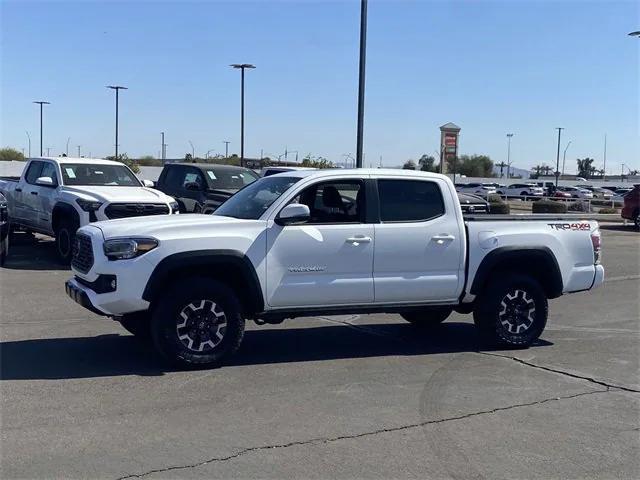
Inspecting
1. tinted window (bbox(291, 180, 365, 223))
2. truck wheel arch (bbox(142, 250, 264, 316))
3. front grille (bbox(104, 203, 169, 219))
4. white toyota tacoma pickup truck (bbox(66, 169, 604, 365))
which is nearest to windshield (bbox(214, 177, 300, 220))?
white toyota tacoma pickup truck (bbox(66, 169, 604, 365))

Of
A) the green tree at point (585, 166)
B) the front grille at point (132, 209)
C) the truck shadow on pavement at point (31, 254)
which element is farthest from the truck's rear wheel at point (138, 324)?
the green tree at point (585, 166)

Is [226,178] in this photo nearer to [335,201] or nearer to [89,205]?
[89,205]

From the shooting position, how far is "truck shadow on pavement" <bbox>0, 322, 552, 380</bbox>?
269 inches

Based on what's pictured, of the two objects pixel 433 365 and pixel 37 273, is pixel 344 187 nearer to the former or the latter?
pixel 433 365

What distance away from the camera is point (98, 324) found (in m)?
8.83

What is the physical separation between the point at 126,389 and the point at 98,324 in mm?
2782

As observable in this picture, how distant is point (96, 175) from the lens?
48.2 ft

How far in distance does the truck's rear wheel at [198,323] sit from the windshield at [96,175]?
27.7 ft

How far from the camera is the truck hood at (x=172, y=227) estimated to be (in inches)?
265

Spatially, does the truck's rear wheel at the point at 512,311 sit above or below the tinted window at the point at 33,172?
below

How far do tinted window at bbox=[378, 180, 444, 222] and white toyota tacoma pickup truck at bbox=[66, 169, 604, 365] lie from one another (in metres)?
0.01

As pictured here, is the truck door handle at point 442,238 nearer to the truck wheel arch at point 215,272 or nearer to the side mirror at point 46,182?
the truck wheel arch at point 215,272

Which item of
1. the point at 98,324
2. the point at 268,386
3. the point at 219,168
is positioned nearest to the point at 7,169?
the point at 219,168

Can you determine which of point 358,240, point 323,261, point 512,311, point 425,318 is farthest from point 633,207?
point 323,261
